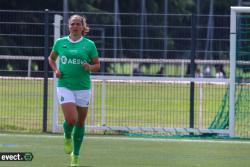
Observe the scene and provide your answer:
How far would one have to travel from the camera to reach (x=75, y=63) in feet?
40.0

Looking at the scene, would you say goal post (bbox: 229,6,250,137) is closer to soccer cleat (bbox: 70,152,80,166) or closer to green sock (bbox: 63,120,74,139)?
green sock (bbox: 63,120,74,139)

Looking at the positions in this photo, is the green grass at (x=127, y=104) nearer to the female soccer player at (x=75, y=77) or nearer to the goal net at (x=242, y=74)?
the goal net at (x=242, y=74)

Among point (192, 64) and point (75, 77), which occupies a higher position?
point (192, 64)

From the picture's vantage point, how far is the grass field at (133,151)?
12.7m

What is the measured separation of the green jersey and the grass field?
3.78ft

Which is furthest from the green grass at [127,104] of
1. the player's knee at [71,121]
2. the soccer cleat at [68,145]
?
the player's knee at [71,121]

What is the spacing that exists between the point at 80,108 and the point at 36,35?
22.8 feet

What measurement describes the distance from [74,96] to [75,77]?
0.89 feet

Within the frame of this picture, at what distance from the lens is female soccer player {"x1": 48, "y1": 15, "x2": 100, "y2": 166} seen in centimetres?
1210

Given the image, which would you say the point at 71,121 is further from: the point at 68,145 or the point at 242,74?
the point at 242,74

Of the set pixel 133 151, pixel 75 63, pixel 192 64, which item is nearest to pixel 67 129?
pixel 75 63

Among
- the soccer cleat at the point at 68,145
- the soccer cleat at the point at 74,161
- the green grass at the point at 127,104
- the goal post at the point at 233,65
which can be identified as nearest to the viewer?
the soccer cleat at the point at 74,161

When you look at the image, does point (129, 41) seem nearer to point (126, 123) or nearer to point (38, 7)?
point (126, 123)

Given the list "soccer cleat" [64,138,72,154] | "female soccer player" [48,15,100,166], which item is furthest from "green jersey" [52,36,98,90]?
"soccer cleat" [64,138,72,154]
